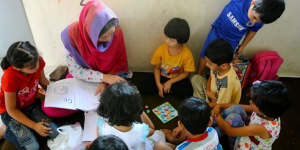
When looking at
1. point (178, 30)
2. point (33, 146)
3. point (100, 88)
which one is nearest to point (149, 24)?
point (178, 30)

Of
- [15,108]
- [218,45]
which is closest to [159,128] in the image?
[218,45]

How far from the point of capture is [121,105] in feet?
3.42

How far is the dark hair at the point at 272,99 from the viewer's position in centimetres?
104

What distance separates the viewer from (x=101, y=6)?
1296 millimetres

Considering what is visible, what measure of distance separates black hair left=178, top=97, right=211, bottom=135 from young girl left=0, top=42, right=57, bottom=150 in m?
0.85

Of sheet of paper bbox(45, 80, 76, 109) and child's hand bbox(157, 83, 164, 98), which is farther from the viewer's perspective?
child's hand bbox(157, 83, 164, 98)

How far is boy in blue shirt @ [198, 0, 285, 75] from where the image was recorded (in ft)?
4.07

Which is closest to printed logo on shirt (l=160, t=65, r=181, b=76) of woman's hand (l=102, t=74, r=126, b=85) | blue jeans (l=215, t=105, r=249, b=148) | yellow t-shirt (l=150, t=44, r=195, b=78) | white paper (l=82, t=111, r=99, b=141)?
yellow t-shirt (l=150, t=44, r=195, b=78)

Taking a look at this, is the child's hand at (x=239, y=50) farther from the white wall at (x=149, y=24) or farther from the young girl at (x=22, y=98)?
the young girl at (x=22, y=98)

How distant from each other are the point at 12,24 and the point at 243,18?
5.82ft

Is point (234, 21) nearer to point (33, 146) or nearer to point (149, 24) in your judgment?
point (149, 24)

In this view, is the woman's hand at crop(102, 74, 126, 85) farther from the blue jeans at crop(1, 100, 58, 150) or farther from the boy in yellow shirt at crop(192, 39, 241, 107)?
the boy in yellow shirt at crop(192, 39, 241, 107)

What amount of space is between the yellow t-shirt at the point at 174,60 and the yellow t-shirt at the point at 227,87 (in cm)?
22

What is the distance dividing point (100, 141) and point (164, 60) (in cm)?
97
